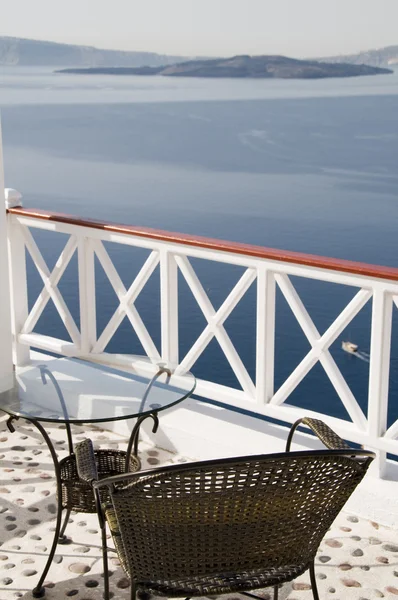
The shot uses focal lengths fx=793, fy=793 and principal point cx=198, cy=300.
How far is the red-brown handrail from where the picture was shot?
3008 mm

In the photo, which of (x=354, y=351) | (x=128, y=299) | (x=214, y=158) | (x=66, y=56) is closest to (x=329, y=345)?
(x=128, y=299)

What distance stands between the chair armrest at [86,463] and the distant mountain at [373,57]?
28.8 meters

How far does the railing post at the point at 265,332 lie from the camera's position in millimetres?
3334

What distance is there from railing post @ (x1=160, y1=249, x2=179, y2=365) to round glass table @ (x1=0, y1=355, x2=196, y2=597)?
563 mm

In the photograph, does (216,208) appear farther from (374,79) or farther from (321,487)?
(321,487)

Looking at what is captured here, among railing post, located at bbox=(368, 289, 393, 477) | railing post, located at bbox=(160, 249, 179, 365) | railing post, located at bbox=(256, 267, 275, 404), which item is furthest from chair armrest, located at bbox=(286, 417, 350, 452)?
railing post, located at bbox=(160, 249, 179, 365)

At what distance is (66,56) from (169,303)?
83.0 ft

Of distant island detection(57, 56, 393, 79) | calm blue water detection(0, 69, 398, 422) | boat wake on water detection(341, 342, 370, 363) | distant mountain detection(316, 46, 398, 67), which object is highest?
distant mountain detection(316, 46, 398, 67)

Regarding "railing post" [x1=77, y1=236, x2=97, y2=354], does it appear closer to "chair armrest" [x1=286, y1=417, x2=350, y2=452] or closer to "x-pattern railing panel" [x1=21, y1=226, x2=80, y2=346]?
"x-pattern railing panel" [x1=21, y1=226, x2=80, y2=346]

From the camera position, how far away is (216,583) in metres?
1.92

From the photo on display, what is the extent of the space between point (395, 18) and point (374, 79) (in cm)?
342

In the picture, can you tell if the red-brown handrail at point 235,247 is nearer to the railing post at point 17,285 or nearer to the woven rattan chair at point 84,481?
the railing post at point 17,285

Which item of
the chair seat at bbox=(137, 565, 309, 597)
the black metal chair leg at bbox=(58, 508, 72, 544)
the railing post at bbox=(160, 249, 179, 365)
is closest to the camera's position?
the chair seat at bbox=(137, 565, 309, 597)

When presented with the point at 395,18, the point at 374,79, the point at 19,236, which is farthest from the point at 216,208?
the point at 19,236
